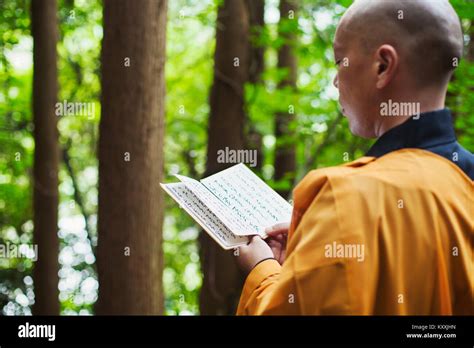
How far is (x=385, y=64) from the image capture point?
2100 millimetres

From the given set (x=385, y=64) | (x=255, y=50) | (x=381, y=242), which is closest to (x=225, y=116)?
(x=255, y=50)

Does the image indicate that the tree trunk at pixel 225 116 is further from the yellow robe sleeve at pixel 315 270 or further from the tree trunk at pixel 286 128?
the yellow robe sleeve at pixel 315 270

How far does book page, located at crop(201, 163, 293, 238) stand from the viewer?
2695mm

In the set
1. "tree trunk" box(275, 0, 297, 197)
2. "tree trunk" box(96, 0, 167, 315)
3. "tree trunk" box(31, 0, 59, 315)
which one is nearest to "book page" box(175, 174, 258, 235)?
"tree trunk" box(96, 0, 167, 315)

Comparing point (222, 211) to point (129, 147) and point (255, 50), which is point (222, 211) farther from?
point (255, 50)

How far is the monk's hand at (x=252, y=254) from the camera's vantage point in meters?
2.46

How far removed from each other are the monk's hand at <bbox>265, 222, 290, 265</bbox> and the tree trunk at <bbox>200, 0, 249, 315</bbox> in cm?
728

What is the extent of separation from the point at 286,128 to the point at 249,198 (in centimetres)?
896

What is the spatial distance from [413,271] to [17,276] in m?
11.9

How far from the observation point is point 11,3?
11.2 m

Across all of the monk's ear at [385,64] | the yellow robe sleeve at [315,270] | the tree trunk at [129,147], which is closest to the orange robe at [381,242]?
the yellow robe sleeve at [315,270]

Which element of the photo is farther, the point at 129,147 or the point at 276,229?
the point at 129,147

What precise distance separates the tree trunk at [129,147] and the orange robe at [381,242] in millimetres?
3482
